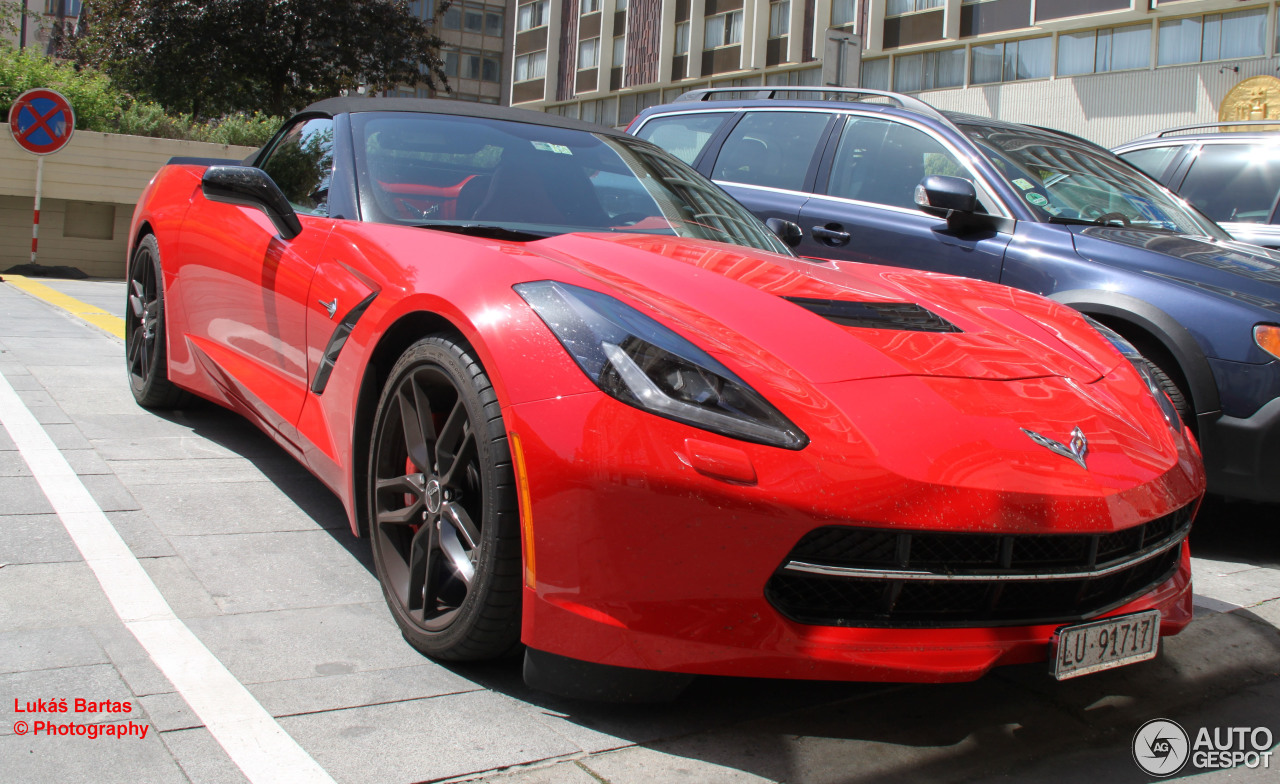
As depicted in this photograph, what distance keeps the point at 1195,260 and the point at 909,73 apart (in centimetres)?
3076

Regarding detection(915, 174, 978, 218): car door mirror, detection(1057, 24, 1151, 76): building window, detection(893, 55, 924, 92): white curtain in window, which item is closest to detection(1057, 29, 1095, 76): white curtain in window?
detection(1057, 24, 1151, 76): building window

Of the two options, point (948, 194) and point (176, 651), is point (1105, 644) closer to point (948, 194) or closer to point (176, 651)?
point (176, 651)

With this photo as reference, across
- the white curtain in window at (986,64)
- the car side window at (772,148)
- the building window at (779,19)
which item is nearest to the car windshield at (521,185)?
the car side window at (772,148)

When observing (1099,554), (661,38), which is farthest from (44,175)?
(661,38)

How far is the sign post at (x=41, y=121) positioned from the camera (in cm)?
1184

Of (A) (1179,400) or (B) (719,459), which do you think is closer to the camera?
(B) (719,459)

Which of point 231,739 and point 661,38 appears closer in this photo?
point 231,739

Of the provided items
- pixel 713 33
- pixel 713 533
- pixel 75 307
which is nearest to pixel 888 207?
pixel 713 533

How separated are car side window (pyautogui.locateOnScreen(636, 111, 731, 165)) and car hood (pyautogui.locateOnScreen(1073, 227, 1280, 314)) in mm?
2414

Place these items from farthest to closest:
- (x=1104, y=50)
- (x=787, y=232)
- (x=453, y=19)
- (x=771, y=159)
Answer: (x=453, y=19), (x=1104, y=50), (x=771, y=159), (x=787, y=232)

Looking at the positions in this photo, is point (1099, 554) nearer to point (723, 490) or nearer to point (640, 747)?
point (723, 490)

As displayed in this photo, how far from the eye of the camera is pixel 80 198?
1438 cm

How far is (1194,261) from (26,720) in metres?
4.08

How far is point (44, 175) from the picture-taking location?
14125 millimetres
